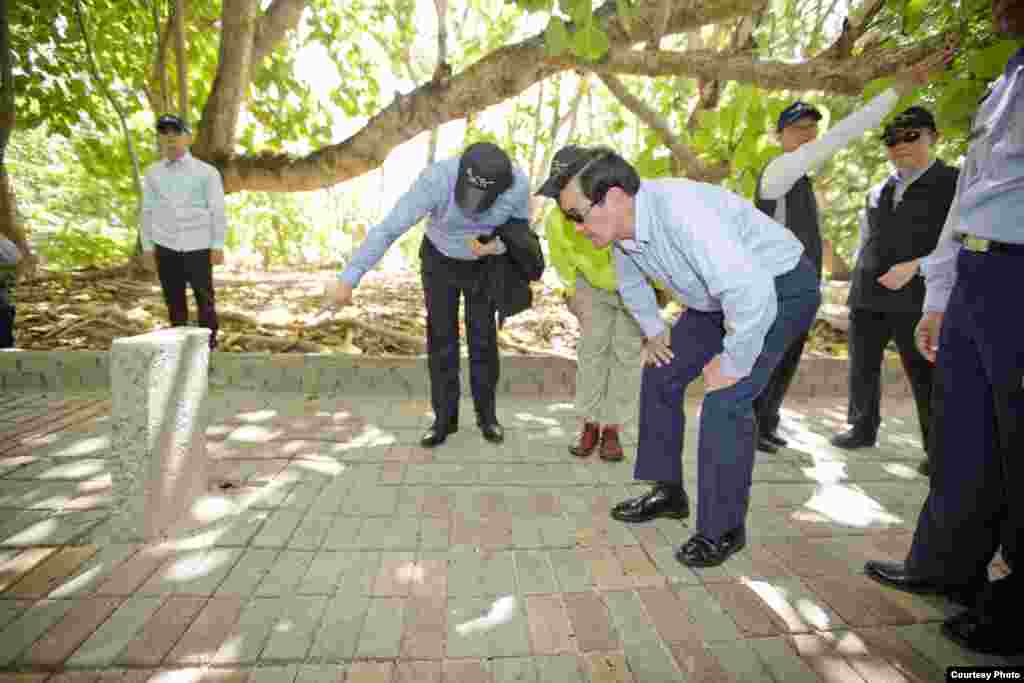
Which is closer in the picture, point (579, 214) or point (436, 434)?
point (579, 214)

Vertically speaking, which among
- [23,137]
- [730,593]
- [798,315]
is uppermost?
[23,137]

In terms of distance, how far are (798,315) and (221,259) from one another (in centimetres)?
510

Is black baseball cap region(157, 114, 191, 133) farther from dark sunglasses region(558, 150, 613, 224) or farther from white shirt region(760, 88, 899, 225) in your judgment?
white shirt region(760, 88, 899, 225)

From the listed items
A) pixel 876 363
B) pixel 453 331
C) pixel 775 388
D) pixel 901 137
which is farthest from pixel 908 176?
pixel 453 331

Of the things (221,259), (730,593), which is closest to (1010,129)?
(730,593)

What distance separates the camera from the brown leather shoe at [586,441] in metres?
3.56

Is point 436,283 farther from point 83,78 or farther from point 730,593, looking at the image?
point 83,78

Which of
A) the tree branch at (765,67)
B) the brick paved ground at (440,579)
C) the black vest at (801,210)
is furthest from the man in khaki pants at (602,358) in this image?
the tree branch at (765,67)

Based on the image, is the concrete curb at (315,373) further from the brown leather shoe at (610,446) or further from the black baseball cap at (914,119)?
the black baseball cap at (914,119)

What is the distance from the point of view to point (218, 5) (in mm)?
7625

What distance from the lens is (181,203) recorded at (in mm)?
4531

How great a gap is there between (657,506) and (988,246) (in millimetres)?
1857

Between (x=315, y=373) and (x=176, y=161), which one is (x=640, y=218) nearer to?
(x=315, y=373)

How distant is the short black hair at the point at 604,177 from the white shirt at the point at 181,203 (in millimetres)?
4153
